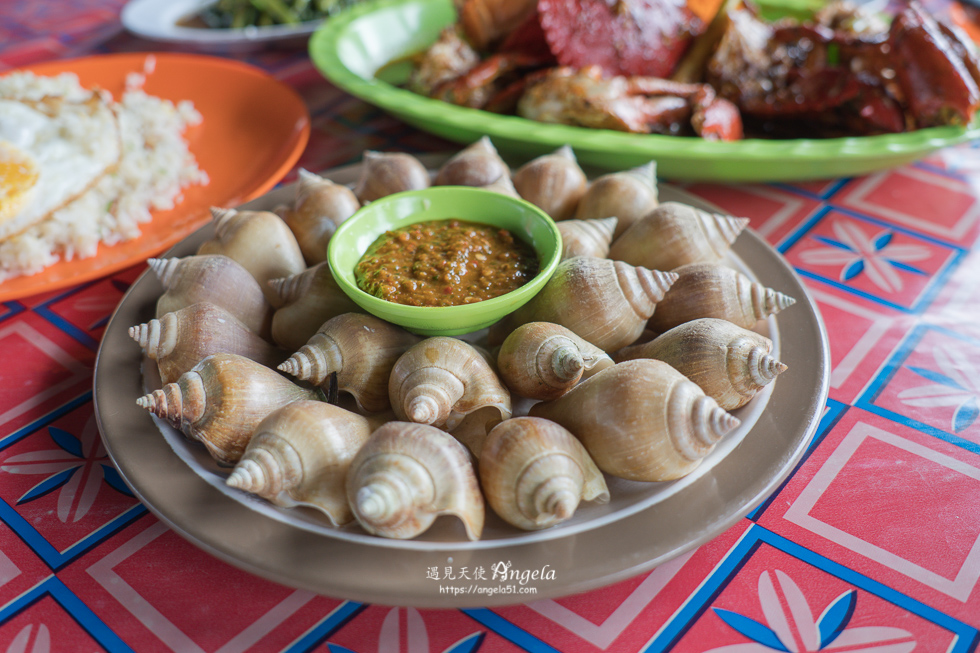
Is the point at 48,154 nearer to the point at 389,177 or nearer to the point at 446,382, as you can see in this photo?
the point at 389,177

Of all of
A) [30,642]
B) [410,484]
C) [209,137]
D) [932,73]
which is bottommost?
[30,642]

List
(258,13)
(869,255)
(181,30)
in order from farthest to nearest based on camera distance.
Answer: (258,13), (181,30), (869,255)

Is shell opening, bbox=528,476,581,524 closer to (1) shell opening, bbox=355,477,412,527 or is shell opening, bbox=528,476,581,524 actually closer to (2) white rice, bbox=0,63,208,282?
(1) shell opening, bbox=355,477,412,527

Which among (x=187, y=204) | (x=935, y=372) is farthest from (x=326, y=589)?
(x=187, y=204)

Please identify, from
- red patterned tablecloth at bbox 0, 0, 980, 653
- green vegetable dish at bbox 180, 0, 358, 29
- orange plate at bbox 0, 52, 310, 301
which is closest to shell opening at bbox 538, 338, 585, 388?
red patterned tablecloth at bbox 0, 0, 980, 653

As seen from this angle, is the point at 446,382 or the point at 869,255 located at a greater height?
the point at 446,382

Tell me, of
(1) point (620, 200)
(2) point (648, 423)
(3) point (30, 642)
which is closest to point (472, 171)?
(1) point (620, 200)

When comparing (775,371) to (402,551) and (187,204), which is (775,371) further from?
(187,204)

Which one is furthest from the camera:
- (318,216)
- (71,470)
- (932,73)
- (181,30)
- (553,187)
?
(181,30)
